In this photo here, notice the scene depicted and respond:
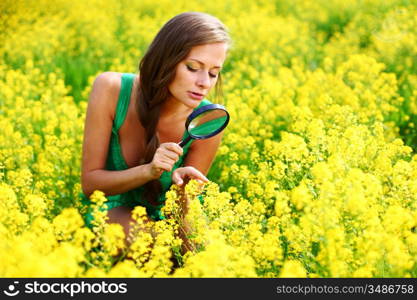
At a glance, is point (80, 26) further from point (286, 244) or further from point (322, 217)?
point (322, 217)

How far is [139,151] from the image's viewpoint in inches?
132

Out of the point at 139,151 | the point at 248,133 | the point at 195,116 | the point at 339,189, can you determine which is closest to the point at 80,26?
the point at 248,133

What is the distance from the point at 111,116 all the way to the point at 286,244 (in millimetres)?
1182

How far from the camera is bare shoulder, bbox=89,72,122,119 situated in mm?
3188

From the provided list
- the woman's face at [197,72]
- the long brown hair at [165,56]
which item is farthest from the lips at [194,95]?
the long brown hair at [165,56]

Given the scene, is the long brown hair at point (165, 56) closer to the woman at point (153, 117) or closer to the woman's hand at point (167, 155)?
the woman at point (153, 117)

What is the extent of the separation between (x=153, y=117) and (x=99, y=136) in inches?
12.0

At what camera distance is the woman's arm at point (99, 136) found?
3.11 m

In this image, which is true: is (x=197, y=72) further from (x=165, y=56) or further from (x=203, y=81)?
(x=165, y=56)

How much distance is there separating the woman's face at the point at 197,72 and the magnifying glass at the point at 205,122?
145 mm

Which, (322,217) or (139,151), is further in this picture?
(139,151)

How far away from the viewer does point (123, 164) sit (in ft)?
11.0

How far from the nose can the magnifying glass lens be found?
0.60 feet

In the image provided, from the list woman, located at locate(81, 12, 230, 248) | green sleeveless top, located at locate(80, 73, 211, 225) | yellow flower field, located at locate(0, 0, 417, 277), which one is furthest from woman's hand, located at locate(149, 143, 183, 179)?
green sleeveless top, located at locate(80, 73, 211, 225)
